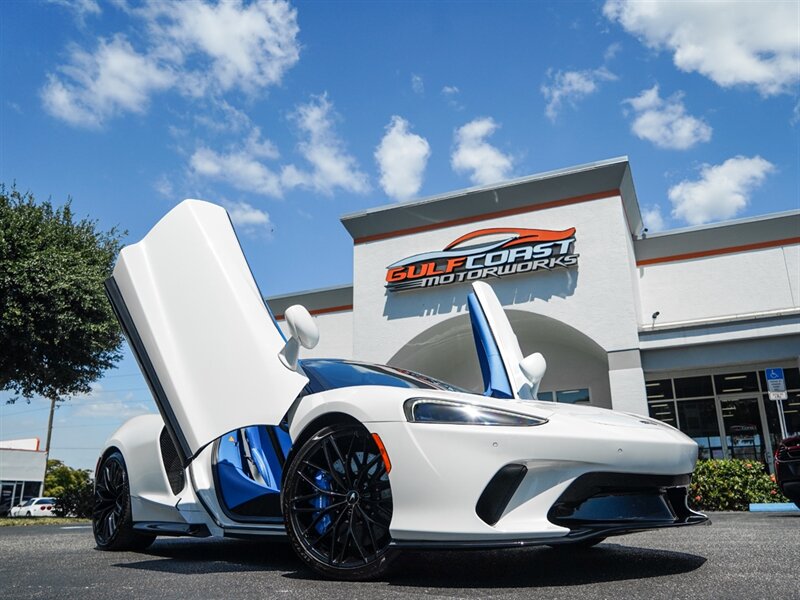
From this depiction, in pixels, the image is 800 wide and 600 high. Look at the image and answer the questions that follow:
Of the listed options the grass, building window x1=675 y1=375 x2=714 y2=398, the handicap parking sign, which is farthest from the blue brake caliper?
building window x1=675 y1=375 x2=714 y2=398

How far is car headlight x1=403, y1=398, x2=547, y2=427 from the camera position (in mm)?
2771

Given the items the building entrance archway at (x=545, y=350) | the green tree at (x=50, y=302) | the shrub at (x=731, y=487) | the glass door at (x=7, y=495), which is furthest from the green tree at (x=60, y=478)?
the shrub at (x=731, y=487)

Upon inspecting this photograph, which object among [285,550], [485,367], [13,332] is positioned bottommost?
[285,550]

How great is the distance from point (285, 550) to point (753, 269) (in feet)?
44.4

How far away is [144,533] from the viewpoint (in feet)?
14.2

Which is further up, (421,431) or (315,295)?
(315,295)

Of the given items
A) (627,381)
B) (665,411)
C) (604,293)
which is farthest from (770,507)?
(665,411)

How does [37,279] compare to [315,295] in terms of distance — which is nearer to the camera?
[37,279]

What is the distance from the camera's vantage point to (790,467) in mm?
6473

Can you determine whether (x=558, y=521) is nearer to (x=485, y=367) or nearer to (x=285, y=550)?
(x=485, y=367)

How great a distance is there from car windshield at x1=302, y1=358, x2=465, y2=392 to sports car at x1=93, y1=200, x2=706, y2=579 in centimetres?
2

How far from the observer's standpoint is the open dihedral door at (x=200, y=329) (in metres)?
3.41

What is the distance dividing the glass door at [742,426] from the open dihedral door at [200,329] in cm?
1458

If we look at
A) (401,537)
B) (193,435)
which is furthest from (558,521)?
(193,435)
